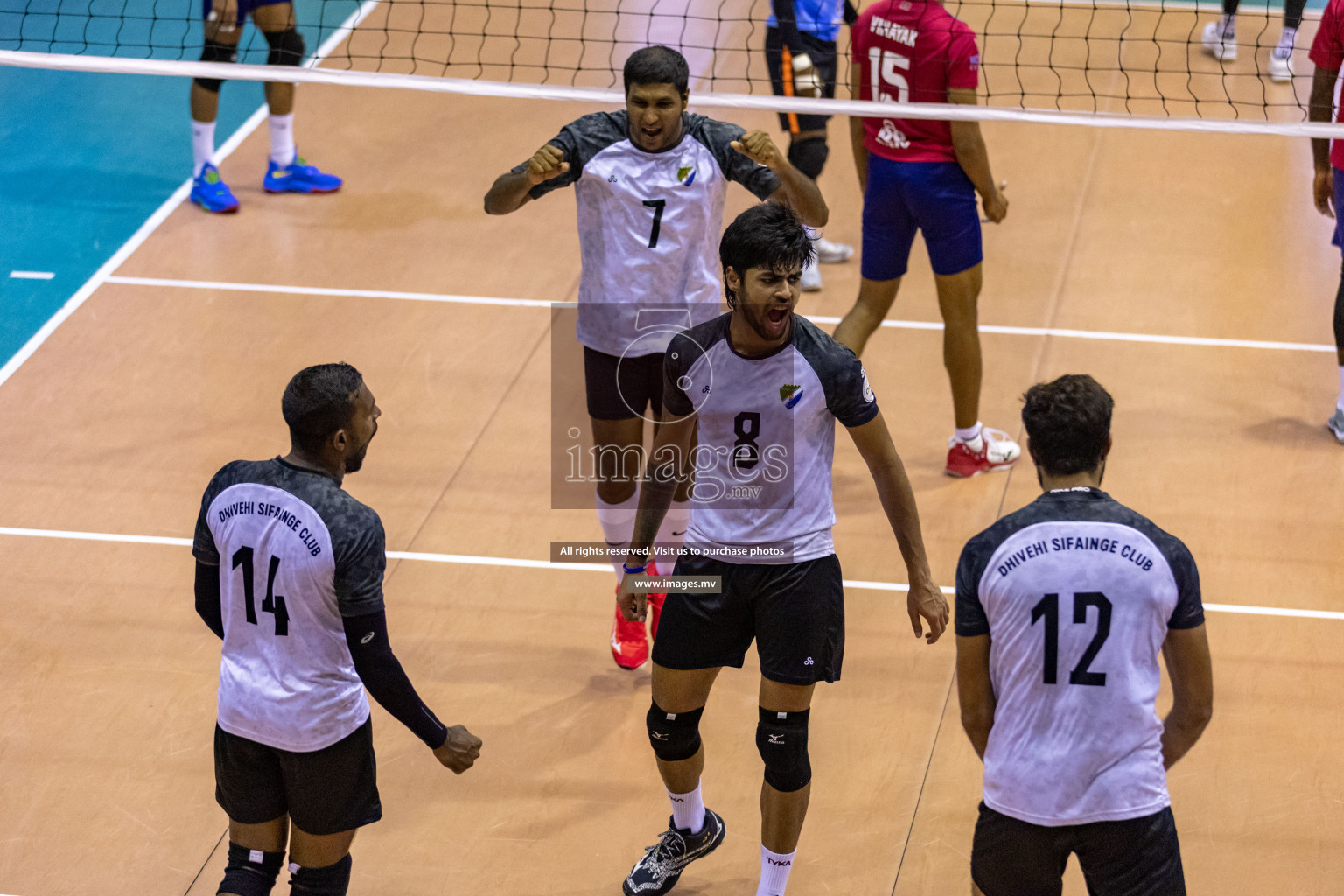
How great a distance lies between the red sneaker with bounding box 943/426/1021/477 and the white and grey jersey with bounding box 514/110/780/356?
201cm

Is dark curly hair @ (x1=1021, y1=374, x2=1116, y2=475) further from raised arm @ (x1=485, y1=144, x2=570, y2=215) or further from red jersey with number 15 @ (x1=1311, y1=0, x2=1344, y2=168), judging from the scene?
red jersey with number 15 @ (x1=1311, y1=0, x2=1344, y2=168)

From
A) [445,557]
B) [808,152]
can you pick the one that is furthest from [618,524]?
[808,152]

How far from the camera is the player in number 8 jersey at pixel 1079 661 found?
10.2ft

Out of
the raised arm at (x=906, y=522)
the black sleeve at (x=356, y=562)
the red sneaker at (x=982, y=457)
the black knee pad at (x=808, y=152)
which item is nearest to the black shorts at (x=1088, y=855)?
the raised arm at (x=906, y=522)

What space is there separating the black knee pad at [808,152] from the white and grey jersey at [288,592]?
16.9 ft

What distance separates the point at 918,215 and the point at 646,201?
6.36 ft

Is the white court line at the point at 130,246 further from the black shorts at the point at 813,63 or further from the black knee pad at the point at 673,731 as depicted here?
the black knee pad at the point at 673,731

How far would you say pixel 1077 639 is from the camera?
312 cm

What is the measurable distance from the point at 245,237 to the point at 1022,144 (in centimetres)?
525

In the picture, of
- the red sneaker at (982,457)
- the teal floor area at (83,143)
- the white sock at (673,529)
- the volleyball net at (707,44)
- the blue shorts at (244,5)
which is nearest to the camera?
the white sock at (673,529)

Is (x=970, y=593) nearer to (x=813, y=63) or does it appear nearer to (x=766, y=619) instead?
(x=766, y=619)

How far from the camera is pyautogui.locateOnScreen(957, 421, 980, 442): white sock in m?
6.56

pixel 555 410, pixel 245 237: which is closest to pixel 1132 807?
pixel 555 410

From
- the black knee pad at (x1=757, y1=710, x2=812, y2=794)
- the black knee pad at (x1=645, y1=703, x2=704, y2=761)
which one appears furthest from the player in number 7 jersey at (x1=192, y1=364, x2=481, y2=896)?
the black knee pad at (x1=757, y1=710, x2=812, y2=794)
